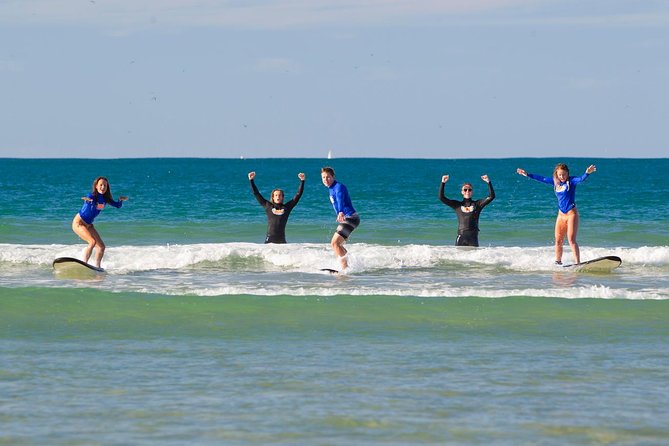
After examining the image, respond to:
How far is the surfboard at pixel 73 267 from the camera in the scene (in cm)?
1650

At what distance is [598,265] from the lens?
17.0 meters

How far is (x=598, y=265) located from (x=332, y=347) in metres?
7.83

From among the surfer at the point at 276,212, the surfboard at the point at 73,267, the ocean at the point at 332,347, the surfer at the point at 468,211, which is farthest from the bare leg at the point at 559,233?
the surfboard at the point at 73,267

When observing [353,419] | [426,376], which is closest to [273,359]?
[426,376]

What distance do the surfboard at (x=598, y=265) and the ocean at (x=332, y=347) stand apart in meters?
0.27

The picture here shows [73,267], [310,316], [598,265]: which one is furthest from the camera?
[598,265]

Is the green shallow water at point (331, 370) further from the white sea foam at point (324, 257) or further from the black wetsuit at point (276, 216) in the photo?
the black wetsuit at point (276, 216)

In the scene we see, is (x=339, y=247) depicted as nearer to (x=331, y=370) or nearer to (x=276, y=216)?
(x=276, y=216)

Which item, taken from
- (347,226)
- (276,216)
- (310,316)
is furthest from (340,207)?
(310,316)

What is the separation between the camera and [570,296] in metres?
13.6

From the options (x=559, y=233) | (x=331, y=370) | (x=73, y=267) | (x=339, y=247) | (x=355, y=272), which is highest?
(x=559, y=233)

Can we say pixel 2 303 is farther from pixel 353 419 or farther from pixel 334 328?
pixel 353 419

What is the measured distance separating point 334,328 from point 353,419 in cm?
383

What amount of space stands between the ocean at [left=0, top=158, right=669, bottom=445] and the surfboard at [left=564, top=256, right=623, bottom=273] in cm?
27
